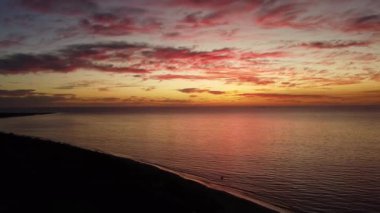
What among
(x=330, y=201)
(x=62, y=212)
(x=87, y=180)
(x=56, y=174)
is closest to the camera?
(x=62, y=212)

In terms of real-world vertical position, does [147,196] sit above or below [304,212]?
above

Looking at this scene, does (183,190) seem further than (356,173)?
No

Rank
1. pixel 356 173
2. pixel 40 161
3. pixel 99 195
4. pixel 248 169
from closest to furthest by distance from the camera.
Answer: pixel 99 195 → pixel 40 161 → pixel 356 173 → pixel 248 169

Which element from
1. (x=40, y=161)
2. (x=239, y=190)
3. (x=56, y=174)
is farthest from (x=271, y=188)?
(x=40, y=161)

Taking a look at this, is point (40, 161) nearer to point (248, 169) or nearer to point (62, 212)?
point (62, 212)

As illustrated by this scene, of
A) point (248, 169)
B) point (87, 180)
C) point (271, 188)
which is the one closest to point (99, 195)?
point (87, 180)

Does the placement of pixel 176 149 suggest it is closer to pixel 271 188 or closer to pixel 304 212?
pixel 271 188
